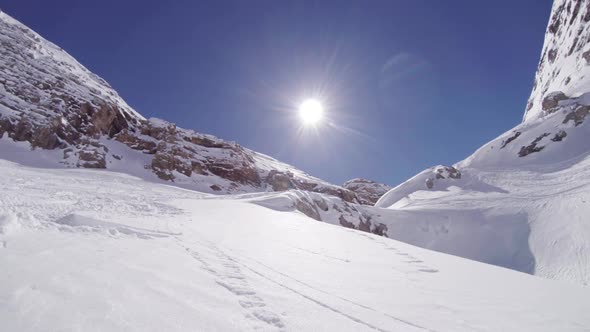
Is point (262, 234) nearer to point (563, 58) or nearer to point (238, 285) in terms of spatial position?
point (238, 285)

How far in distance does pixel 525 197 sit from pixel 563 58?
53.3 meters

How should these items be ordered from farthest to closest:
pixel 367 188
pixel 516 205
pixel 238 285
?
1. pixel 367 188
2. pixel 516 205
3. pixel 238 285

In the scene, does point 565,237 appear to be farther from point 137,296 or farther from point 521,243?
point 137,296

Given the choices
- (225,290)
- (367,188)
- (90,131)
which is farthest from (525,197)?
(367,188)

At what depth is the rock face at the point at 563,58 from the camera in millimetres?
46469

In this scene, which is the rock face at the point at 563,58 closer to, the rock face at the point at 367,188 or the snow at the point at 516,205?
the snow at the point at 516,205

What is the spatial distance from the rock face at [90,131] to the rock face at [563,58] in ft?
132

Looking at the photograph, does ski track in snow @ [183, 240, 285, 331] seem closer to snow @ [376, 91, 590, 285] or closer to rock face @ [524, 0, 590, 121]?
snow @ [376, 91, 590, 285]

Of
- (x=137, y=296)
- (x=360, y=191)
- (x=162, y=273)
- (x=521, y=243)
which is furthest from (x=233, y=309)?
(x=360, y=191)

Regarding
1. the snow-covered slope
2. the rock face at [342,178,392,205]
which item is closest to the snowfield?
the snow-covered slope

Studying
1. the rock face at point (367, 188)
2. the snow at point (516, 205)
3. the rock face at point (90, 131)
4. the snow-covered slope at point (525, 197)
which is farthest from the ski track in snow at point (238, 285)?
the rock face at point (367, 188)

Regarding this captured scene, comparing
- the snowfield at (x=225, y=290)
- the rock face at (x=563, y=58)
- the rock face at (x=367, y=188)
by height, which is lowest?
the snowfield at (x=225, y=290)

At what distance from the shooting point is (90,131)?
4650cm

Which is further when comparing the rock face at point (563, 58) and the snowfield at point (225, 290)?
the rock face at point (563, 58)
